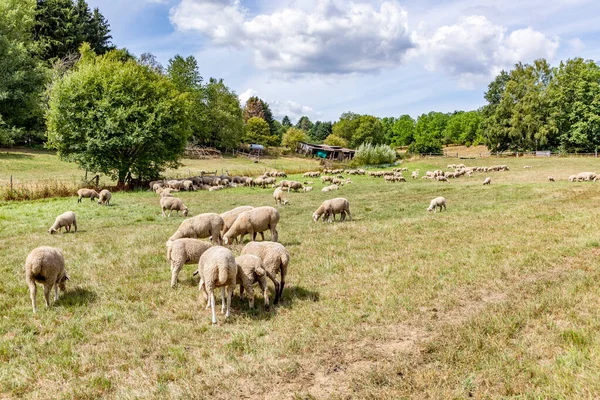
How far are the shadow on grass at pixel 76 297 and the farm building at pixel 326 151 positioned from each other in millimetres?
91748

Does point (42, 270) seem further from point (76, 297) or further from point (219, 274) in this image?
point (219, 274)

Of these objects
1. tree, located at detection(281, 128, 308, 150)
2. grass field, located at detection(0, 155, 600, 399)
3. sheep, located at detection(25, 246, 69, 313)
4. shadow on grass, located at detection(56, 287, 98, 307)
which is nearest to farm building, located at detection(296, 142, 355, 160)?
tree, located at detection(281, 128, 308, 150)

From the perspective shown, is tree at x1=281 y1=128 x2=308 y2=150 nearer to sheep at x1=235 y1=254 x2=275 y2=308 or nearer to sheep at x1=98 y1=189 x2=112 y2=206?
sheep at x1=98 y1=189 x2=112 y2=206

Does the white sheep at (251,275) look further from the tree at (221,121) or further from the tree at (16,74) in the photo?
the tree at (221,121)

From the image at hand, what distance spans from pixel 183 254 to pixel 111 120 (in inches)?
1140

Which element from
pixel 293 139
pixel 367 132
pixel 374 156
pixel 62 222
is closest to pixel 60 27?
pixel 293 139

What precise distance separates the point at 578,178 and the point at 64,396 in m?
39.2

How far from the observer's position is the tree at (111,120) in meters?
33.2

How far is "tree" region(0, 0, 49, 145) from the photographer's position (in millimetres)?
45125

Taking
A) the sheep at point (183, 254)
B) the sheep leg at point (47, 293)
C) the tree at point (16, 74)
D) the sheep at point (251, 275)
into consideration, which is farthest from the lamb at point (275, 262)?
the tree at point (16, 74)

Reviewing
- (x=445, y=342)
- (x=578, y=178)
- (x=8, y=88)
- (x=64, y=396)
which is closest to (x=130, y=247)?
(x=64, y=396)

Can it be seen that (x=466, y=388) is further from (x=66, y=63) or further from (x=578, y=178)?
(x=66, y=63)

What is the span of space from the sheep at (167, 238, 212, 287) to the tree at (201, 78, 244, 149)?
84551 mm

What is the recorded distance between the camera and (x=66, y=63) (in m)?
65.8
